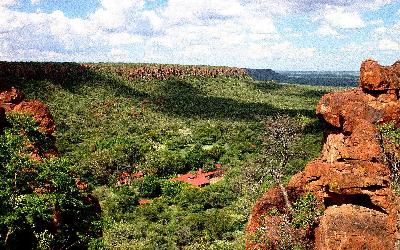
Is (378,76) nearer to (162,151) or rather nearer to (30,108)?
(30,108)

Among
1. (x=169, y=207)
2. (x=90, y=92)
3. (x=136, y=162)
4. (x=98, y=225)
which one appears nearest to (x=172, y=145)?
(x=136, y=162)

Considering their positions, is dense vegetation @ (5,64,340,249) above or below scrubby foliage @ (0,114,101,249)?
below

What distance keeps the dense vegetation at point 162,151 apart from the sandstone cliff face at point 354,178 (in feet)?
39.2

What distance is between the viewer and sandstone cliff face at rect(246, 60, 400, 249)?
1972 cm

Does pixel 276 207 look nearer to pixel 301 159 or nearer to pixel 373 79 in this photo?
pixel 373 79

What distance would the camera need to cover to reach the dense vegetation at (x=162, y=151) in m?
51.4

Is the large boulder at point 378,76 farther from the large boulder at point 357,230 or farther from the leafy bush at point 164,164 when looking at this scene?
the leafy bush at point 164,164

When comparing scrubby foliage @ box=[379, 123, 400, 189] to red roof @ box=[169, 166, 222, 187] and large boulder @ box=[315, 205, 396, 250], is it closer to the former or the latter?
large boulder @ box=[315, 205, 396, 250]

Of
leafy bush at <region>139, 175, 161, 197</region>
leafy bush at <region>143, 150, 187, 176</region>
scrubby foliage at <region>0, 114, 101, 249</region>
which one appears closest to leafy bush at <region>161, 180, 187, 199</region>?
leafy bush at <region>139, 175, 161, 197</region>

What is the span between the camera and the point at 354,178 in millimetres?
21125

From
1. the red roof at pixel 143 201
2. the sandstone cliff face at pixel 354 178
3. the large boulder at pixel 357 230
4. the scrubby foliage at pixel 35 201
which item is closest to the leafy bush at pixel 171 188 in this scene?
the red roof at pixel 143 201

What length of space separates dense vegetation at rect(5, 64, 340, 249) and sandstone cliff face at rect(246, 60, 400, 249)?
12.0 m

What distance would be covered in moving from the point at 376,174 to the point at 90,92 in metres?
128

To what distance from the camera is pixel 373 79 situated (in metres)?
24.9
